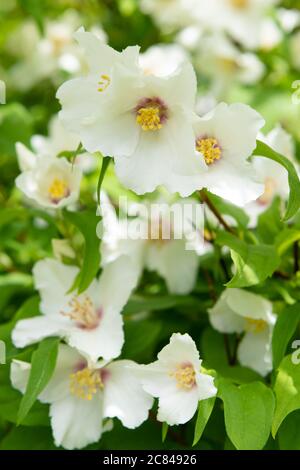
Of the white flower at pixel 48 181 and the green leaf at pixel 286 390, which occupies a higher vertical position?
the white flower at pixel 48 181

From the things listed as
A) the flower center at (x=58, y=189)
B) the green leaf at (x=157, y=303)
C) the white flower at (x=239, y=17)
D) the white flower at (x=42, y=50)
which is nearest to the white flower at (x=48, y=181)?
the flower center at (x=58, y=189)

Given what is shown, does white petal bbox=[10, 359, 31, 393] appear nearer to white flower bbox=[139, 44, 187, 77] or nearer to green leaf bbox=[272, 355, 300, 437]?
green leaf bbox=[272, 355, 300, 437]

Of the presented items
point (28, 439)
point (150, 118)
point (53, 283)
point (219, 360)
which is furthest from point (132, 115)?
point (28, 439)

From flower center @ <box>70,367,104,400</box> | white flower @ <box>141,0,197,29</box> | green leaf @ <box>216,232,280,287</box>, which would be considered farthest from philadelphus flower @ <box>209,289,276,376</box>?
white flower @ <box>141,0,197,29</box>

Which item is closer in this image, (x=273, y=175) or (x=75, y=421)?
(x=75, y=421)

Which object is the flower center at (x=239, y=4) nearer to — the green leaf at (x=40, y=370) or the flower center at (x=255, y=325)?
the flower center at (x=255, y=325)

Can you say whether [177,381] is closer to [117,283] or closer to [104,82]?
[117,283]
